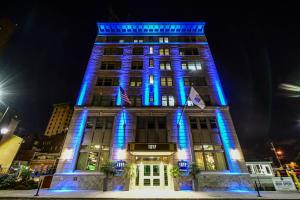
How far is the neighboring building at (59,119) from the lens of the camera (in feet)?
326

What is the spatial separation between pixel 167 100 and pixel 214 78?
325 inches

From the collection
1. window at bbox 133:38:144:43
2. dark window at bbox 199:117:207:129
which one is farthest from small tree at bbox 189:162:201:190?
window at bbox 133:38:144:43

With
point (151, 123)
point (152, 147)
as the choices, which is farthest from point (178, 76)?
point (152, 147)

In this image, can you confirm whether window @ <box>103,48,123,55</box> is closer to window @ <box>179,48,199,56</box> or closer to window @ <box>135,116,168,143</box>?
window @ <box>179,48,199,56</box>

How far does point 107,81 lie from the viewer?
23.1m

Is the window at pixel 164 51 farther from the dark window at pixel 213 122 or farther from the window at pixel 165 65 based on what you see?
the dark window at pixel 213 122

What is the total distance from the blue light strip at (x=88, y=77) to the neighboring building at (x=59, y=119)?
288 ft

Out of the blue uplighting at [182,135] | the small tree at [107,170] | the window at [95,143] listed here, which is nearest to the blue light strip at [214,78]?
the blue uplighting at [182,135]

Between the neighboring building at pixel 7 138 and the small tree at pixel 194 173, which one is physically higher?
the neighboring building at pixel 7 138

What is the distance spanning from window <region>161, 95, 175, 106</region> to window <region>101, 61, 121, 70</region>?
30.4ft

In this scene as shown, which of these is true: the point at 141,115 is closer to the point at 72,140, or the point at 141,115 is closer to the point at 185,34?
the point at 72,140

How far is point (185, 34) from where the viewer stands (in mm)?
29484

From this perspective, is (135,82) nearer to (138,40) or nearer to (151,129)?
(151,129)

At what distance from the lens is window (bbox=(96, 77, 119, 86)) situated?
74.9 ft
